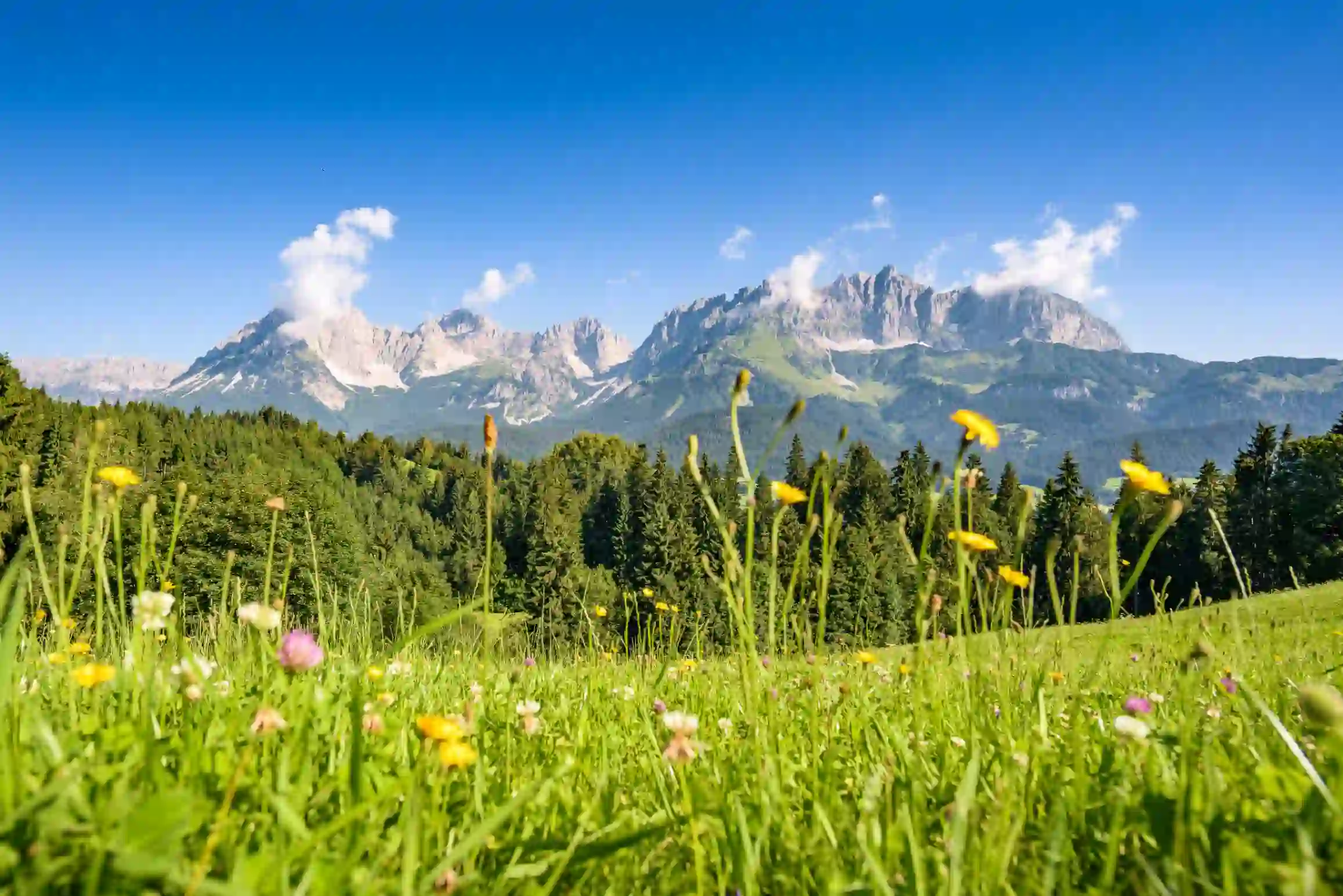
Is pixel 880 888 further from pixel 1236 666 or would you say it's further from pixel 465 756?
pixel 1236 666

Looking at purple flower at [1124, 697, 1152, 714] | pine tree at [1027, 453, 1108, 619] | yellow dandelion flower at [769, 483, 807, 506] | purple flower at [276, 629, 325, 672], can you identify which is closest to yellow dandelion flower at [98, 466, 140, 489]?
purple flower at [276, 629, 325, 672]

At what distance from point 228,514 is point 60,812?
41.9 meters

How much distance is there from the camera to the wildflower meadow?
40.6 inches

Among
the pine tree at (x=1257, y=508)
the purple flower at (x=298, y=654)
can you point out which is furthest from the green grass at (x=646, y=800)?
the pine tree at (x=1257, y=508)

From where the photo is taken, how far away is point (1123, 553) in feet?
220

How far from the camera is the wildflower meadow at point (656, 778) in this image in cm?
103

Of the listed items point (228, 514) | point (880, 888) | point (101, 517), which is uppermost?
point (101, 517)

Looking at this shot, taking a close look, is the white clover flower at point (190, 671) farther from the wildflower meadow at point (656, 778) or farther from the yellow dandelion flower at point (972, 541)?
the yellow dandelion flower at point (972, 541)

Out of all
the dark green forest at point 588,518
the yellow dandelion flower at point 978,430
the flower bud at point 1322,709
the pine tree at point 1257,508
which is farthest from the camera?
the pine tree at point 1257,508

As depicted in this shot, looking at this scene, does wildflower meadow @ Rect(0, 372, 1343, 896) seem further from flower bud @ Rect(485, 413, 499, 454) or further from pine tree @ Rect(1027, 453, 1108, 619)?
pine tree @ Rect(1027, 453, 1108, 619)

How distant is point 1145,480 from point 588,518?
305 ft

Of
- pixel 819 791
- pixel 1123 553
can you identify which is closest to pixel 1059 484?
pixel 1123 553

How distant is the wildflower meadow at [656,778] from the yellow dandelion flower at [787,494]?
0.01m

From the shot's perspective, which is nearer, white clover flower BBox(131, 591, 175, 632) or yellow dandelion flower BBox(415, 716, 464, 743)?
yellow dandelion flower BBox(415, 716, 464, 743)
